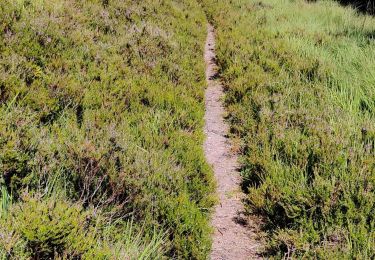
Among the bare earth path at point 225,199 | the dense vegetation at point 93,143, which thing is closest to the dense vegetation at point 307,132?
the bare earth path at point 225,199

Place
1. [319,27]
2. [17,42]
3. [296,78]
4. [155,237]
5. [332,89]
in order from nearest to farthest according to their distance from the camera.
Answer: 1. [155,237]
2. [17,42]
3. [332,89]
4. [296,78]
5. [319,27]

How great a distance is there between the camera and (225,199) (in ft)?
15.9

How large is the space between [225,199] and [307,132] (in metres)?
1.87

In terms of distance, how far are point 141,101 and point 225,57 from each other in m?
4.38

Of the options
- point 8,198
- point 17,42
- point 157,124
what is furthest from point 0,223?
point 17,42

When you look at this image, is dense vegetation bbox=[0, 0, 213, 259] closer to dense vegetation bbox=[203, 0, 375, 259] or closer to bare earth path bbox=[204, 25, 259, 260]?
bare earth path bbox=[204, 25, 259, 260]

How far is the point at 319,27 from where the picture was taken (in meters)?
12.7

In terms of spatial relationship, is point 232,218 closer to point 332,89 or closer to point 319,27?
point 332,89

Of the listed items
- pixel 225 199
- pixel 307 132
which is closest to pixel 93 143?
pixel 225 199

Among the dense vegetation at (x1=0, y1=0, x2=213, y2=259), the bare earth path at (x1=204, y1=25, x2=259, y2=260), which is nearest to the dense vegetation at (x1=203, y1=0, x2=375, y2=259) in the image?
the bare earth path at (x1=204, y1=25, x2=259, y2=260)

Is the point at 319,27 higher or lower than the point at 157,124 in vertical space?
higher

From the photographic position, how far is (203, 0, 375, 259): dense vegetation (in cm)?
391

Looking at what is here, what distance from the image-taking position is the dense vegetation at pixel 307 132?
391 cm

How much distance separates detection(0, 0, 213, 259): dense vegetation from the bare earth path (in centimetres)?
25
